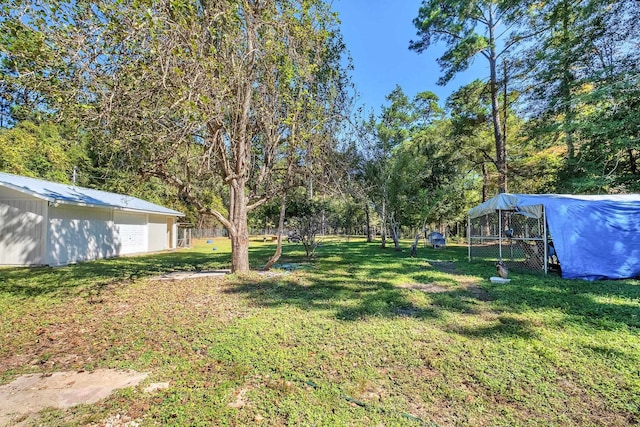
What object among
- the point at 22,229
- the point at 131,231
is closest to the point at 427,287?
the point at 22,229

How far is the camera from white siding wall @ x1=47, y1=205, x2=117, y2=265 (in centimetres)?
1053

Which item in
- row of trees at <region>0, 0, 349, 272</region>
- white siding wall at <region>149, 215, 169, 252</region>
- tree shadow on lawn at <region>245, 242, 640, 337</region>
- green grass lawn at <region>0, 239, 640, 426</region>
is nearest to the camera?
green grass lawn at <region>0, 239, 640, 426</region>

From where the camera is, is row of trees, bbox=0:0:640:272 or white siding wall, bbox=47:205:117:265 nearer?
row of trees, bbox=0:0:640:272

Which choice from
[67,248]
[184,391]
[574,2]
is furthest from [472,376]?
[574,2]

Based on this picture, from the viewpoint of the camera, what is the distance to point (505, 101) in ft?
48.5

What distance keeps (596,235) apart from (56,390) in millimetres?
10395

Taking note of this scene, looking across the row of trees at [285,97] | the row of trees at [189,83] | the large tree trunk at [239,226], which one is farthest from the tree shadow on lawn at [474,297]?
the row of trees at [189,83]

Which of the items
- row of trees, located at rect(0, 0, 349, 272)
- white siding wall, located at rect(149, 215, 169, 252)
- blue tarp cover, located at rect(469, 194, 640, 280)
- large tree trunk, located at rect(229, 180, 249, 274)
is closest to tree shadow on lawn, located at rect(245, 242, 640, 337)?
blue tarp cover, located at rect(469, 194, 640, 280)

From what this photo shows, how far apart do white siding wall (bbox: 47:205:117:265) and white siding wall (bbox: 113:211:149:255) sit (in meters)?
0.38

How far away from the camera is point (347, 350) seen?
11.0ft

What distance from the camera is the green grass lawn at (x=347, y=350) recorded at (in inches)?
91.4

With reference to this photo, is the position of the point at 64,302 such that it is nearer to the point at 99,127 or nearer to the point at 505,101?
the point at 99,127

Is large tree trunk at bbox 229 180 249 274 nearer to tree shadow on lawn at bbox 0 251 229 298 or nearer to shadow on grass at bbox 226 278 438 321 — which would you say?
shadow on grass at bbox 226 278 438 321

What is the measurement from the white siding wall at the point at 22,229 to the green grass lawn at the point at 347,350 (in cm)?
470
